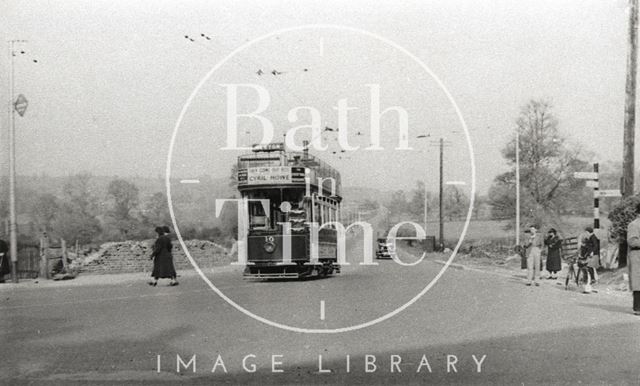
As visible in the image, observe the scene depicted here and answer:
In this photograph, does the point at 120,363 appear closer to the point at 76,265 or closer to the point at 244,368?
the point at 244,368

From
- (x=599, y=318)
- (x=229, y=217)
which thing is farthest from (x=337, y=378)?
(x=229, y=217)

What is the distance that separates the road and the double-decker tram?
537cm

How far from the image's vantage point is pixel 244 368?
6934 millimetres

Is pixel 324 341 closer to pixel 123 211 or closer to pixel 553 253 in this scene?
pixel 553 253

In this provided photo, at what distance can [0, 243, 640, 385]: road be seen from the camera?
21.8 ft

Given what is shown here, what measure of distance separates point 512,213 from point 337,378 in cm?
2554

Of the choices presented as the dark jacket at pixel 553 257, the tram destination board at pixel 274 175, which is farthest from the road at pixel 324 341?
the dark jacket at pixel 553 257

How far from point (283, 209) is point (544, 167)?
26.2 feet

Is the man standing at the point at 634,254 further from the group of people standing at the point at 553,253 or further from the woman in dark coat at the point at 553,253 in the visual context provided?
the woman in dark coat at the point at 553,253

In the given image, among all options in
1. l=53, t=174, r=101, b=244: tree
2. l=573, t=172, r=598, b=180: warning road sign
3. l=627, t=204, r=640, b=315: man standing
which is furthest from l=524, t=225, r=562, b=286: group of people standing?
l=53, t=174, r=101, b=244: tree

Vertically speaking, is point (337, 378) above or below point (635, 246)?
below

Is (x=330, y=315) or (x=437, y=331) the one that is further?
(x=330, y=315)

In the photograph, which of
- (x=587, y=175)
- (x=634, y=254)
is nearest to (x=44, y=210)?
(x=587, y=175)

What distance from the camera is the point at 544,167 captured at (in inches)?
855
